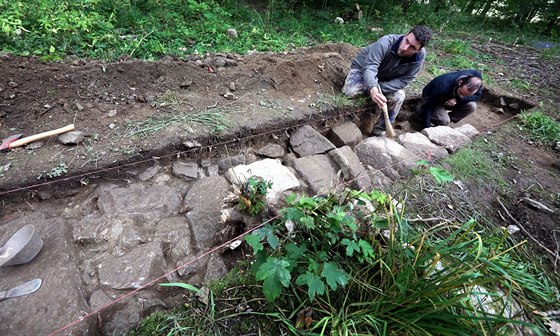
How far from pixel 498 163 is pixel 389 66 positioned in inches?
62.1

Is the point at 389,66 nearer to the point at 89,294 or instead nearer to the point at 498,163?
the point at 498,163

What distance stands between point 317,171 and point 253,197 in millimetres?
831

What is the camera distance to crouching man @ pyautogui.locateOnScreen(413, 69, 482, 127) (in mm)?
3398

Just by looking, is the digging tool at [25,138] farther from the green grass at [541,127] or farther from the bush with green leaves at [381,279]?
the green grass at [541,127]

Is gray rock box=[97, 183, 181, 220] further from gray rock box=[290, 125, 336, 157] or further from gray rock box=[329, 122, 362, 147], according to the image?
gray rock box=[329, 122, 362, 147]

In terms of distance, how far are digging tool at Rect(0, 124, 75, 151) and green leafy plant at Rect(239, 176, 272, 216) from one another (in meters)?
1.57

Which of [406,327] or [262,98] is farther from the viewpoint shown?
[262,98]

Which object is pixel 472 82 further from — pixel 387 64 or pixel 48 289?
pixel 48 289

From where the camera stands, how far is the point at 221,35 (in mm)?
3986

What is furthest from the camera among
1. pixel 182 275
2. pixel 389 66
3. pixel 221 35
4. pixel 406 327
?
pixel 221 35

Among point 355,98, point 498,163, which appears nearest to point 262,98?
point 355,98

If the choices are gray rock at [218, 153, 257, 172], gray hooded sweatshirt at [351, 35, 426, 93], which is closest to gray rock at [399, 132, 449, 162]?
gray hooded sweatshirt at [351, 35, 426, 93]

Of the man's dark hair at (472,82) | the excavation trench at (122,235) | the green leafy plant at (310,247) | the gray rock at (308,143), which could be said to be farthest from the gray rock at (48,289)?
the man's dark hair at (472,82)

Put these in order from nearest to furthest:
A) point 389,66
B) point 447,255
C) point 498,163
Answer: point 447,255, point 498,163, point 389,66
